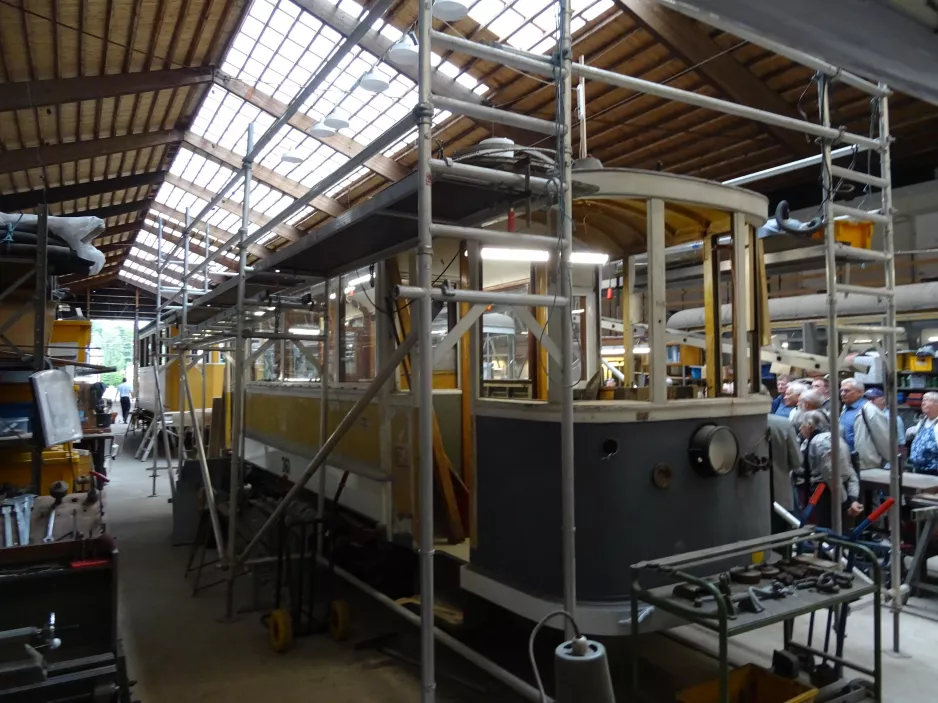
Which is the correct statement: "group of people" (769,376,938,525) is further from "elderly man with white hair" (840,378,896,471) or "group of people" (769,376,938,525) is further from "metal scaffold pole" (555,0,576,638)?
"metal scaffold pole" (555,0,576,638)

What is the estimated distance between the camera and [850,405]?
7.25 m

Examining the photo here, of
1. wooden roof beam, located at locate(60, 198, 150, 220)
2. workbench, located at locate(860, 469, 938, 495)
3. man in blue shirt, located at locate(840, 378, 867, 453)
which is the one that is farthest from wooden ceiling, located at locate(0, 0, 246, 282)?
man in blue shirt, located at locate(840, 378, 867, 453)

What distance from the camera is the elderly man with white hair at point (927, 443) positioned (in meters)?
6.77

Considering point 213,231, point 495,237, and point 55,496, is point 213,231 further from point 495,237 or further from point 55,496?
point 495,237

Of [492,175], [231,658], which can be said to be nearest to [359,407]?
[492,175]

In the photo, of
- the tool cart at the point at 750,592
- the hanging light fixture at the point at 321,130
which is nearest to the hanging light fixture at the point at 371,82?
the hanging light fixture at the point at 321,130

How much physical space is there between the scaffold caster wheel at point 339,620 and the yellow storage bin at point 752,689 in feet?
7.76

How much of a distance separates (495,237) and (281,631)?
319 centimetres

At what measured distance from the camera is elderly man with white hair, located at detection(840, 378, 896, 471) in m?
6.88

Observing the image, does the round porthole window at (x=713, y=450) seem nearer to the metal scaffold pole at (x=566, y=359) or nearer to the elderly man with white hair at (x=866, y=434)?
the metal scaffold pole at (x=566, y=359)

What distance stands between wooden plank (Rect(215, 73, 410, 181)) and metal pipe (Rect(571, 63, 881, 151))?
297 inches

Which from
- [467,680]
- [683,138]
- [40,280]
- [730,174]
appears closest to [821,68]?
[467,680]

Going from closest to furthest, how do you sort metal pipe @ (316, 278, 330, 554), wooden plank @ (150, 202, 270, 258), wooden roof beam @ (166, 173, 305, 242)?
metal pipe @ (316, 278, 330, 554) < wooden roof beam @ (166, 173, 305, 242) < wooden plank @ (150, 202, 270, 258)

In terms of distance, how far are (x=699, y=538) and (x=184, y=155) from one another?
14.3 m
